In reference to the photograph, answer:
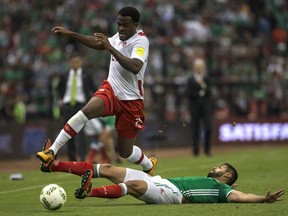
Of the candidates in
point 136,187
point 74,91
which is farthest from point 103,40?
point 74,91

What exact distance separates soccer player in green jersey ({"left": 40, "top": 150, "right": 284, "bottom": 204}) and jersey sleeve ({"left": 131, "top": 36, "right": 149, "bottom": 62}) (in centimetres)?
172

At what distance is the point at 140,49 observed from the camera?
11992mm

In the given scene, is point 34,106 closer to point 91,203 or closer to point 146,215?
point 91,203

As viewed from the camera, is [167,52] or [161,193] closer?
[161,193]

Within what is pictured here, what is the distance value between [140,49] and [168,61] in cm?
1622

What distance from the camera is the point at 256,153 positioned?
79.6 feet

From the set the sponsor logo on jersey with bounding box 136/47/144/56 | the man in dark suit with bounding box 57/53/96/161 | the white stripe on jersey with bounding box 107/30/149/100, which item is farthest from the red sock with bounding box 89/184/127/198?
the man in dark suit with bounding box 57/53/96/161

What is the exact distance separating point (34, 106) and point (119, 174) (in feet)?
50.8

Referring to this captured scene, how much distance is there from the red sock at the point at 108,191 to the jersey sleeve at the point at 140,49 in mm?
2148

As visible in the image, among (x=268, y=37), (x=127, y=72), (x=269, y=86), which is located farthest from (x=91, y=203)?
(x=268, y=37)

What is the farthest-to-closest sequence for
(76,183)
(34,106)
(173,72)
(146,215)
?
(173,72) → (34,106) → (76,183) → (146,215)

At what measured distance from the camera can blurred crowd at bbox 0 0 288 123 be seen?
89.1 feet

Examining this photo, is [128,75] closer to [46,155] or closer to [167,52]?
[46,155]

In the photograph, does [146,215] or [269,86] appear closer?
[146,215]
